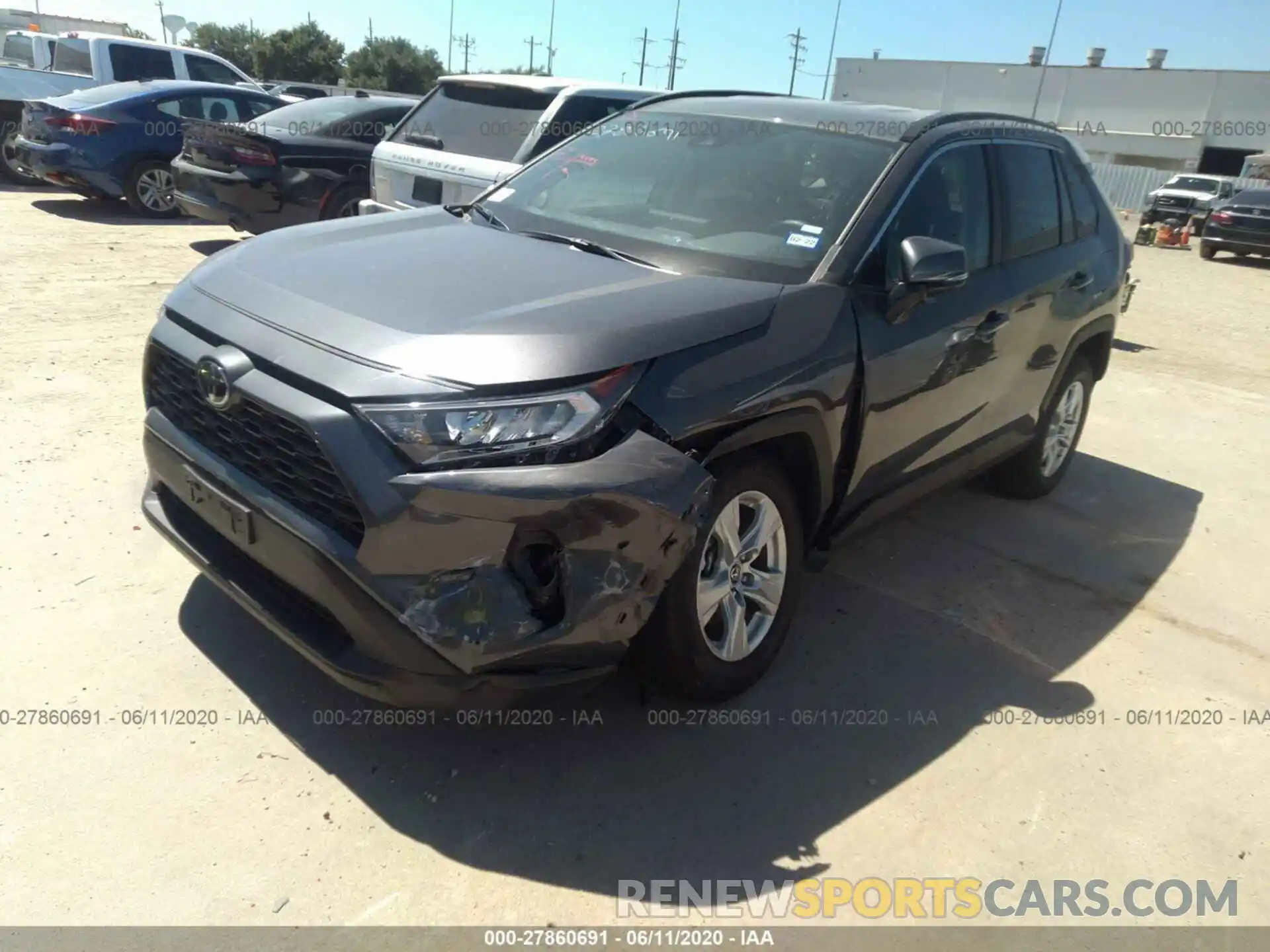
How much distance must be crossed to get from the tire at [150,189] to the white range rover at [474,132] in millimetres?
4849

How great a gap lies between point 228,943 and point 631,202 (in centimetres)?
285

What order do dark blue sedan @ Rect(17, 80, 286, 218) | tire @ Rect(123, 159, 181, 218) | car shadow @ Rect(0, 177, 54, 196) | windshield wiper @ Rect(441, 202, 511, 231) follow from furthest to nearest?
car shadow @ Rect(0, 177, 54, 196) < tire @ Rect(123, 159, 181, 218) < dark blue sedan @ Rect(17, 80, 286, 218) < windshield wiper @ Rect(441, 202, 511, 231)

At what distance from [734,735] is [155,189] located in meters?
10.9

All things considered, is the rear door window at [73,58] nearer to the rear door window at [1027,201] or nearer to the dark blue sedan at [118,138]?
the dark blue sedan at [118,138]

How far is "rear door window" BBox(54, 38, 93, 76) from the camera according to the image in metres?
14.0

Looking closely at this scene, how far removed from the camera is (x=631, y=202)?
154 inches

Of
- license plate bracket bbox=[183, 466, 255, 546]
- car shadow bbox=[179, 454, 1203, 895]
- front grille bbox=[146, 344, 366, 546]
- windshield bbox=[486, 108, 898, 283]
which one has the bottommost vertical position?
car shadow bbox=[179, 454, 1203, 895]

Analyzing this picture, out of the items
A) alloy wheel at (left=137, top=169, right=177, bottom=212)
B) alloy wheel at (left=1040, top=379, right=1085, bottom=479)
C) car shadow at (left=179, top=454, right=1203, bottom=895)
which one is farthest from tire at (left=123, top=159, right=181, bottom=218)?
alloy wheel at (left=1040, top=379, right=1085, bottom=479)

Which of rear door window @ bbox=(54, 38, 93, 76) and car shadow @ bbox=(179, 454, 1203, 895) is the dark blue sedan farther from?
car shadow @ bbox=(179, 454, 1203, 895)

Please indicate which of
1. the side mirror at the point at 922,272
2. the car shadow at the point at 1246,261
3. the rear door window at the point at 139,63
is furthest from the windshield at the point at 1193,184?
the side mirror at the point at 922,272

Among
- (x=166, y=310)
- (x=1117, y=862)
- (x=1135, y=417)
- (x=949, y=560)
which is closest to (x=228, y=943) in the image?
(x=166, y=310)

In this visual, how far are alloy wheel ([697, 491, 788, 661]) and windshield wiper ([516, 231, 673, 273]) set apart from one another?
0.89 meters

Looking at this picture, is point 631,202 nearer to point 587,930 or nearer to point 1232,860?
point 587,930

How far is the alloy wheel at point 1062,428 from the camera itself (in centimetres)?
532
